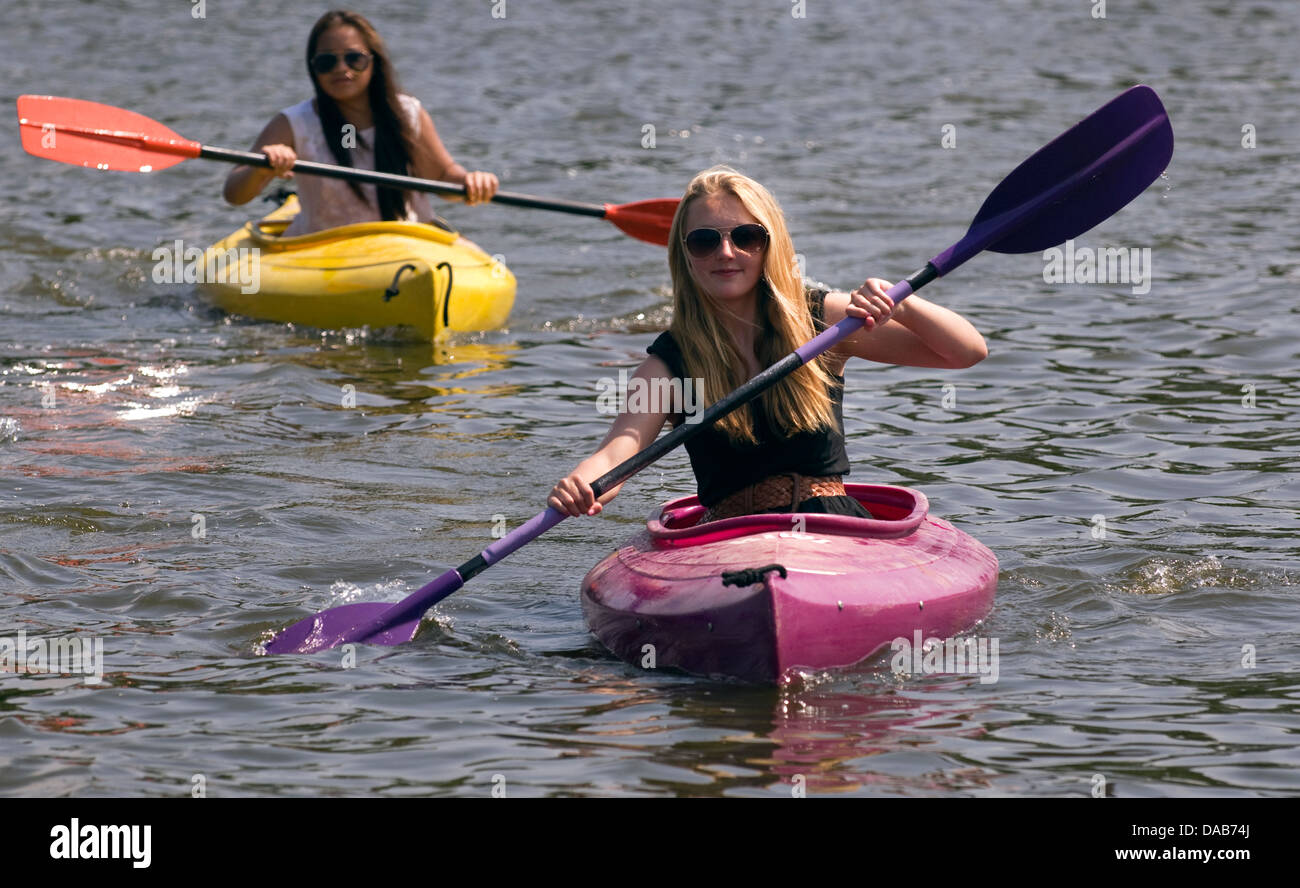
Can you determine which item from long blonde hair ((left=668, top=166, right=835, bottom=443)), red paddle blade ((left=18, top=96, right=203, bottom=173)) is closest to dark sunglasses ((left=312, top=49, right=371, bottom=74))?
red paddle blade ((left=18, top=96, right=203, bottom=173))

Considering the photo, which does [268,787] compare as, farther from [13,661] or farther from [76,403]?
[76,403]

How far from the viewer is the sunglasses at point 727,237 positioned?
4.43m

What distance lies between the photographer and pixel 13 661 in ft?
14.7

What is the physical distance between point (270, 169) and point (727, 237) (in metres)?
4.18

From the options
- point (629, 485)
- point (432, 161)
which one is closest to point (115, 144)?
point (432, 161)

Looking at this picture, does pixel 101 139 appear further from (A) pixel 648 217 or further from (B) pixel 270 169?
(A) pixel 648 217

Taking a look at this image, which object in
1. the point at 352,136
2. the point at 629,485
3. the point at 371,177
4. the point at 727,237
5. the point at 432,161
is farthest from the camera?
the point at 432,161

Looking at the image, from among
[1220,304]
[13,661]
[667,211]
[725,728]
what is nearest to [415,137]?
[667,211]

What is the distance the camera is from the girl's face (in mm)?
8312

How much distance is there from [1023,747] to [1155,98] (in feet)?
6.59

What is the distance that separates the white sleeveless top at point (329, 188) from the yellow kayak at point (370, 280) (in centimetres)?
20

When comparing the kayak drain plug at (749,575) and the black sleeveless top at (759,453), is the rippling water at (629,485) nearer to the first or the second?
the kayak drain plug at (749,575)

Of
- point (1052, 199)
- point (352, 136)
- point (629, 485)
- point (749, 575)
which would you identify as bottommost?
point (629, 485)

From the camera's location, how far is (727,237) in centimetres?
444
